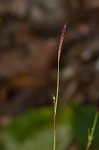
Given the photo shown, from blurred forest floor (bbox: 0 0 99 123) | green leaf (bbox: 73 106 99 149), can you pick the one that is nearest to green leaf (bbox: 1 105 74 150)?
green leaf (bbox: 73 106 99 149)

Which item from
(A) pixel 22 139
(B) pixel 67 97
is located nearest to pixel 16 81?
(B) pixel 67 97

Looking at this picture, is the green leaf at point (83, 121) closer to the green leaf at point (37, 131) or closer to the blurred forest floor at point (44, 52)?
the green leaf at point (37, 131)

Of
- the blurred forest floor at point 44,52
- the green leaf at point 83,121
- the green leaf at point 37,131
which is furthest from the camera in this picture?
the blurred forest floor at point 44,52

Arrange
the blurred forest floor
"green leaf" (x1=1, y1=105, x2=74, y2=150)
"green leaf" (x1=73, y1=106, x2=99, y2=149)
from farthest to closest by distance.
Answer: the blurred forest floor, "green leaf" (x1=1, y1=105, x2=74, y2=150), "green leaf" (x1=73, y1=106, x2=99, y2=149)

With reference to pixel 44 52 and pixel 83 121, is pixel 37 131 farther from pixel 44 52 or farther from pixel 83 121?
pixel 44 52

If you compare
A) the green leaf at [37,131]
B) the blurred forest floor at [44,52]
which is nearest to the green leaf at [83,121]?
the green leaf at [37,131]

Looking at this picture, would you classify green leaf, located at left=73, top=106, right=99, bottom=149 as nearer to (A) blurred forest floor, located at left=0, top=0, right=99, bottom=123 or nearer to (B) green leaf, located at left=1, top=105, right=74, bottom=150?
(B) green leaf, located at left=1, top=105, right=74, bottom=150

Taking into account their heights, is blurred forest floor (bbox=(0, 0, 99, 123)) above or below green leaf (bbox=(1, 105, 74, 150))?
above

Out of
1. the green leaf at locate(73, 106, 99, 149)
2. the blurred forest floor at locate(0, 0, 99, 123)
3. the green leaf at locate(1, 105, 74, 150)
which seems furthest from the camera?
the blurred forest floor at locate(0, 0, 99, 123)
